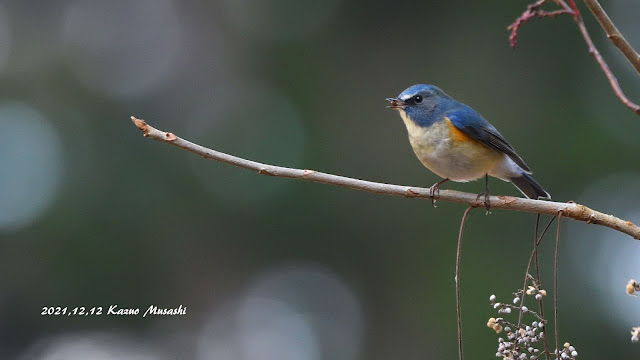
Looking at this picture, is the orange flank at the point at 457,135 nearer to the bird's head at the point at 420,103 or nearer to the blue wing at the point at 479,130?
the blue wing at the point at 479,130

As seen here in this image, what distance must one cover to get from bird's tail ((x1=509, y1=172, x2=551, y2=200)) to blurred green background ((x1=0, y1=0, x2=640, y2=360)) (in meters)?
4.20

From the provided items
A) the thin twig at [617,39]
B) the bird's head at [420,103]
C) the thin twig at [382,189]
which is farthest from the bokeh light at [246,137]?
the thin twig at [617,39]

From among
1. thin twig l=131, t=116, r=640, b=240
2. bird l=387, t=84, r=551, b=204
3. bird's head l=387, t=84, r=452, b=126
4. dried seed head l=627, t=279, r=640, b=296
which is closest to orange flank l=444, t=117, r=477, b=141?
bird l=387, t=84, r=551, b=204

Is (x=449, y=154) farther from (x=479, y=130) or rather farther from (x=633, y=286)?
A: (x=633, y=286)

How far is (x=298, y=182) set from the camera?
10.0 metres

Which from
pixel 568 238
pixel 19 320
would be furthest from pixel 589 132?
pixel 19 320

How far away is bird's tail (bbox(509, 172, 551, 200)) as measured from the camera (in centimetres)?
421

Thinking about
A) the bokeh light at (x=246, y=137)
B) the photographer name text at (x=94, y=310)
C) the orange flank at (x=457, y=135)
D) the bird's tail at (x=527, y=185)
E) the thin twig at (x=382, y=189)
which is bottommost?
the thin twig at (x=382, y=189)

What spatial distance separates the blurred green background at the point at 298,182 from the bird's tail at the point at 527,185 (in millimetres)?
4205

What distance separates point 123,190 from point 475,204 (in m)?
7.68

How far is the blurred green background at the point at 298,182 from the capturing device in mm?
9367

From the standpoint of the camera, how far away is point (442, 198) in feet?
9.94

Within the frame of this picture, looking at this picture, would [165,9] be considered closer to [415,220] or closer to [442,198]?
[415,220]

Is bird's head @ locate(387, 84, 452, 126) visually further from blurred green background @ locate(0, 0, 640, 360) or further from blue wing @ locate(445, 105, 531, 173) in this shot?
blurred green background @ locate(0, 0, 640, 360)
